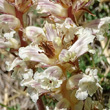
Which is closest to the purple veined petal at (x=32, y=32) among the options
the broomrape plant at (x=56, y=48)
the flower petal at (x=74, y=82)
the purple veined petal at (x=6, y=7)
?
the broomrape plant at (x=56, y=48)

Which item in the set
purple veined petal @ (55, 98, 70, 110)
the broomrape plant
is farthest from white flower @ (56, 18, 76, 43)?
purple veined petal @ (55, 98, 70, 110)

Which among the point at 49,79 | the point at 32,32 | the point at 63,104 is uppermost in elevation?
the point at 32,32

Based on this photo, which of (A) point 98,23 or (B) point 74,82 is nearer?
(B) point 74,82

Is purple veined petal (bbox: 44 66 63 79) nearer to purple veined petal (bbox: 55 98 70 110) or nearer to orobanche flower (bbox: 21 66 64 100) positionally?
orobanche flower (bbox: 21 66 64 100)

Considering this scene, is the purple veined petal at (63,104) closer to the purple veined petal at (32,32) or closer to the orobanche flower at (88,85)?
the orobanche flower at (88,85)

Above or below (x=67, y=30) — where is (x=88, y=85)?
below

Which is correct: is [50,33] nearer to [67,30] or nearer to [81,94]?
[67,30]

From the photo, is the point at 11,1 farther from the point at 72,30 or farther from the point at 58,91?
the point at 58,91

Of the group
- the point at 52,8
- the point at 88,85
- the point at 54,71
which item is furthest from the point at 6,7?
the point at 88,85
